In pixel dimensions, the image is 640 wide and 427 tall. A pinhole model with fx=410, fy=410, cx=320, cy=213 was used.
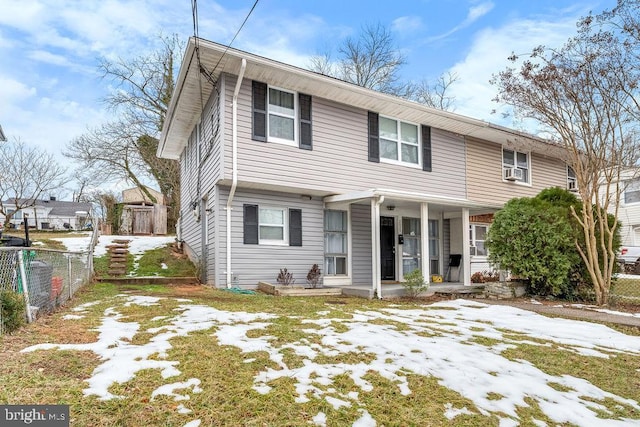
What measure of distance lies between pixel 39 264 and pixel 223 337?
2.60m

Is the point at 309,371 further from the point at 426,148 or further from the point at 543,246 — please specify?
the point at 426,148

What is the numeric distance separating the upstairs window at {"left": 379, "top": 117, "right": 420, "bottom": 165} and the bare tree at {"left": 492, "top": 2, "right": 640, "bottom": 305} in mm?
2785

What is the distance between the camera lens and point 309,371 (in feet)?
11.0

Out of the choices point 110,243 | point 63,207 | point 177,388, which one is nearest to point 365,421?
point 177,388

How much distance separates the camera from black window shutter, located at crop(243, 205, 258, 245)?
9320 millimetres

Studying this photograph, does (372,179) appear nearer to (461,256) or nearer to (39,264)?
(461,256)

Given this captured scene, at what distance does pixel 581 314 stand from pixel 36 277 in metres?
8.31

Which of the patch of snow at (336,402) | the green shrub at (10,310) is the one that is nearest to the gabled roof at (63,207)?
the green shrub at (10,310)

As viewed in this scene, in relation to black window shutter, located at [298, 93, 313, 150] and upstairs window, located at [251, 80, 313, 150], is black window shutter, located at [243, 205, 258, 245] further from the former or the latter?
black window shutter, located at [298, 93, 313, 150]

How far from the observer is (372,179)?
10836mm

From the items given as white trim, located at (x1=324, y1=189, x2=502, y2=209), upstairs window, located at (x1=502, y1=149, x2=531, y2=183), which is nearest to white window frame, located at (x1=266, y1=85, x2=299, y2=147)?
white trim, located at (x1=324, y1=189, x2=502, y2=209)

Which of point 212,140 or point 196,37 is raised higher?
point 196,37

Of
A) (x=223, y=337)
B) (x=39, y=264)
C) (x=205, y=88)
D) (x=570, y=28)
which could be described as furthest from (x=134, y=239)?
(x=570, y=28)

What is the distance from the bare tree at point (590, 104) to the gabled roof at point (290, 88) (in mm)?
1952
